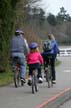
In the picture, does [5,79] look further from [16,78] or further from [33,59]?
[33,59]

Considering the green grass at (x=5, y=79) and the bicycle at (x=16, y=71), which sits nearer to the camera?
the bicycle at (x=16, y=71)

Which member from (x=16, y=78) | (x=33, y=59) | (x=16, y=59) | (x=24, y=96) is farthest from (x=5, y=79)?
(x=24, y=96)

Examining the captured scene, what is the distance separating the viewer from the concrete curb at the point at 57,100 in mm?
11464

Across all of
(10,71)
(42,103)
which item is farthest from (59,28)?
(42,103)

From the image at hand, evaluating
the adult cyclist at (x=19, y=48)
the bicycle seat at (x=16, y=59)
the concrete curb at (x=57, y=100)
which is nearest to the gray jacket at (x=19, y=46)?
the adult cyclist at (x=19, y=48)

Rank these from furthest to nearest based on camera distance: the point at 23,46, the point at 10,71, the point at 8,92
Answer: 1. the point at 10,71
2. the point at 23,46
3. the point at 8,92

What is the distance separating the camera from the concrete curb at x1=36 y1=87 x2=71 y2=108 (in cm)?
1146

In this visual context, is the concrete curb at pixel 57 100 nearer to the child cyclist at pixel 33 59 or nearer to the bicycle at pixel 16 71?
the child cyclist at pixel 33 59

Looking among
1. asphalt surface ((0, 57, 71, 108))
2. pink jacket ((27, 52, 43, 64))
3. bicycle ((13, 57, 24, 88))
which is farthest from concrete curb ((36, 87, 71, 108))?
bicycle ((13, 57, 24, 88))

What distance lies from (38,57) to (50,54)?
188 centimetres

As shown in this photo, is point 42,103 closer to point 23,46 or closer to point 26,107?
point 26,107

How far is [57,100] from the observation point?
41.7 ft

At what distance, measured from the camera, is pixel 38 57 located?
14242 millimetres

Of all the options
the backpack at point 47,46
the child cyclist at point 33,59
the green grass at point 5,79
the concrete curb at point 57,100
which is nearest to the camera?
the concrete curb at point 57,100
